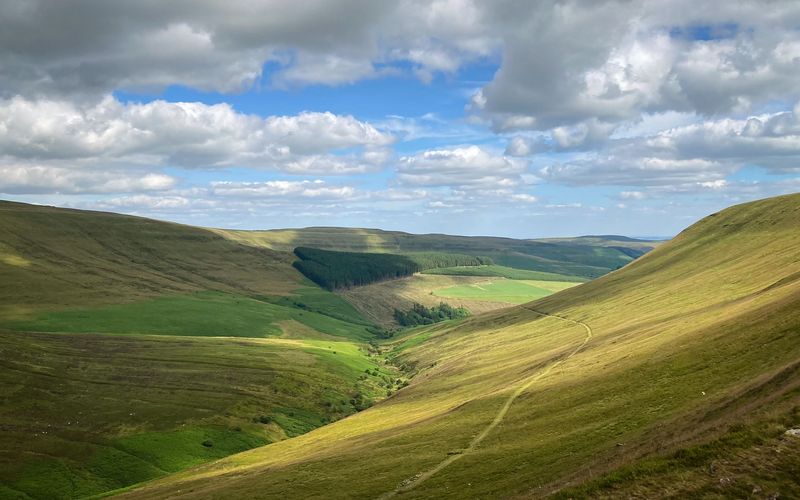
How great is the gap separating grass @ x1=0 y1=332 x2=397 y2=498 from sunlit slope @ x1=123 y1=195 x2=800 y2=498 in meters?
23.5

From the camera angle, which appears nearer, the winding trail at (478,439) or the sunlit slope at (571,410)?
the sunlit slope at (571,410)

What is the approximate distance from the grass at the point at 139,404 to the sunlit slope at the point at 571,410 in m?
23.5

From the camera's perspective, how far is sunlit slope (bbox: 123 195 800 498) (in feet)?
141

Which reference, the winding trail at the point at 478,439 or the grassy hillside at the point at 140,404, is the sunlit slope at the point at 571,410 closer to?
the winding trail at the point at 478,439

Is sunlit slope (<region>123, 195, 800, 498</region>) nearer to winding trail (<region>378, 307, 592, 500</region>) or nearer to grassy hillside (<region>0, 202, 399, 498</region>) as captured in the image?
winding trail (<region>378, 307, 592, 500</region>)

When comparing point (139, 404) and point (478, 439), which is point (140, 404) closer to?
point (139, 404)

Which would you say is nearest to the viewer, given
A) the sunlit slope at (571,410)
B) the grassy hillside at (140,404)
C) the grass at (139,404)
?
the sunlit slope at (571,410)

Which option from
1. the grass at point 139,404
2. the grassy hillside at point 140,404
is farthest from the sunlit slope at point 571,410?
the grassy hillside at point 140,404

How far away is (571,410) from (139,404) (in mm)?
116085

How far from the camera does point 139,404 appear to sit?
14012 cm

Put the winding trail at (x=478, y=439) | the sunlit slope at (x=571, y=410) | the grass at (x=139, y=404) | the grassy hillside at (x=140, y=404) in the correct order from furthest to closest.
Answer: the grass at (x=139, y=404) → the grassy hillside at (x=140, y=404) → the winding trail at (x=478, y=439) → the sunlit slope at (x=571, y=410)

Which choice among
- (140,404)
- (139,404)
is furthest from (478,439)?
(139,404)

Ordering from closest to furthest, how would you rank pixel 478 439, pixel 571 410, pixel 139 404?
pixel 571 410
pixel 478 439
pixel 139 404

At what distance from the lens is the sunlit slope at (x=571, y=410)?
43000 mm
